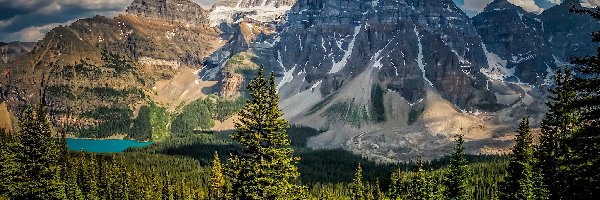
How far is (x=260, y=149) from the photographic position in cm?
2770

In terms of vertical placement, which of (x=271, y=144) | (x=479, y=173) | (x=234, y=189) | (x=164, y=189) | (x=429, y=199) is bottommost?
(x=479, y=173)

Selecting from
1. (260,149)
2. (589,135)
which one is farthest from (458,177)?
(589,135)

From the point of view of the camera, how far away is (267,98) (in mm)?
27891

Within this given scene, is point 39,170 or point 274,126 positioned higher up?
point 274,126

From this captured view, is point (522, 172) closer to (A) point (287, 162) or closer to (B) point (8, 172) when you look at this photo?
(A) point (287, 162)

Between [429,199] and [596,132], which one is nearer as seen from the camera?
[596,132]

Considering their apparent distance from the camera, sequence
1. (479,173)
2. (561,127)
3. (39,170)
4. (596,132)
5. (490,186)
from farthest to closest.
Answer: (479,173)
(490,186)
(39,170)
(561,127)
(596,132)

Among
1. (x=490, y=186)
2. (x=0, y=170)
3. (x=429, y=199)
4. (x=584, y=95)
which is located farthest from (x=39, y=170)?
(x=490, y=186)

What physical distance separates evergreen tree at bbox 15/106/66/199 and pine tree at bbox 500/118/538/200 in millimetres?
44781

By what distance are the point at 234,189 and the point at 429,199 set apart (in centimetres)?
3629

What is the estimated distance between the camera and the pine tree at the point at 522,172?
141 ft

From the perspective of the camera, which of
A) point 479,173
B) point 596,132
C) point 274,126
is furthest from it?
point 479,173

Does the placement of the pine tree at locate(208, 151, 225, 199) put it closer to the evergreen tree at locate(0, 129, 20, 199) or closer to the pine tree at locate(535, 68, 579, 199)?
the evergreen tree at locate(0, 129, 20, 199)

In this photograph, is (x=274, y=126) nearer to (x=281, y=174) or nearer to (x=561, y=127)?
(x=281, y=174)
